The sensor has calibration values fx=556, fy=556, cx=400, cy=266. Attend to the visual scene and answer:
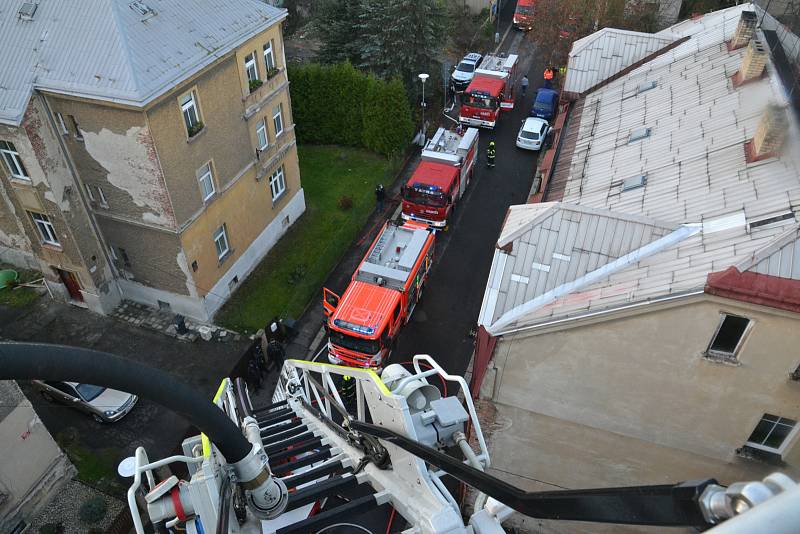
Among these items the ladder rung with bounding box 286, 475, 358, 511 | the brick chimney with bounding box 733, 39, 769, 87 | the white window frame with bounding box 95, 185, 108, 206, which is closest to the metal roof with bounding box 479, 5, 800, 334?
the brick chimney with bounding box 733, 39, 769, 87

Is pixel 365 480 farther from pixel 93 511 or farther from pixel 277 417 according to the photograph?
pixel 93 511

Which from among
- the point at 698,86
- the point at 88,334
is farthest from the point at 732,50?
the point at 88,334

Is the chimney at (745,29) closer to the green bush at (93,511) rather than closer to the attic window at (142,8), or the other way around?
the attic window at (142,8)

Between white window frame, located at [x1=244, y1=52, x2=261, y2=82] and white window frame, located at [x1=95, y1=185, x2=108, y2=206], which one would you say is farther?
white window frame, located at [x1=244, y1=52, x2=261, y2=82]

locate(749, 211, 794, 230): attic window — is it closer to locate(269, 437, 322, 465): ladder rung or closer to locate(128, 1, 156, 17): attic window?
locate(269, 437, 322, 465): ladder rung

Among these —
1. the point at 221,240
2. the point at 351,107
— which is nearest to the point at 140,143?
the point at 221,240
